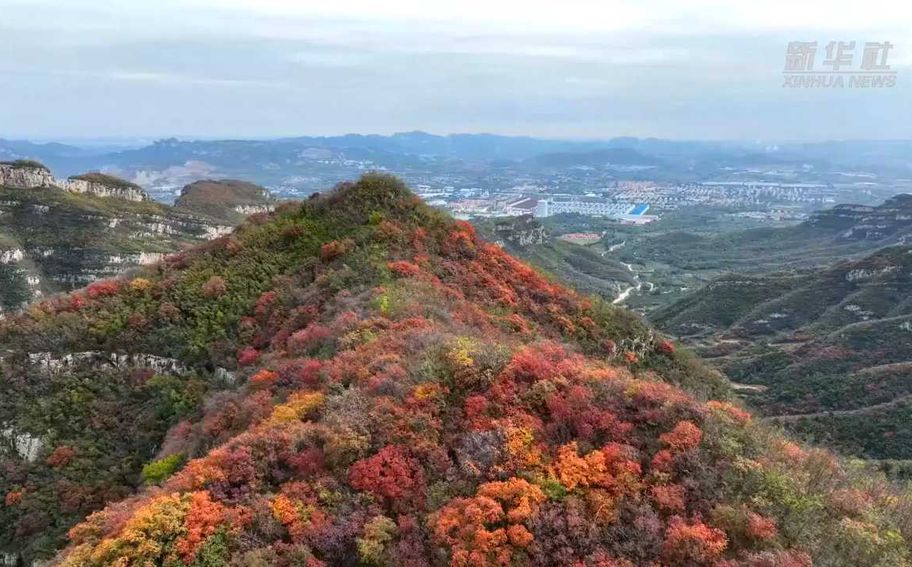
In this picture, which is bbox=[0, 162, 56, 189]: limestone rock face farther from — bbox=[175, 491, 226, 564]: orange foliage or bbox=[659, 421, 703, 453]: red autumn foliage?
bbox=[659, 421, 703, 453]: red autumn foliage

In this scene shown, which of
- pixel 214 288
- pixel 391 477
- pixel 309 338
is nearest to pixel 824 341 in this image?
pixel 309 338

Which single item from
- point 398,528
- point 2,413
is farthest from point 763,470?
point 2,413

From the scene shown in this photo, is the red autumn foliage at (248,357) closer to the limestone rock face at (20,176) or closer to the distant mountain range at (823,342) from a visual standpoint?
the distant mountain range at (823,342)

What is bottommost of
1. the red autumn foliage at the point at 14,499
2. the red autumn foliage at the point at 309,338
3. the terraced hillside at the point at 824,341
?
the terraced hillside at the point at 824,341

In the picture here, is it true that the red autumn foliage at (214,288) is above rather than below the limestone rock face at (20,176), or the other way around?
below

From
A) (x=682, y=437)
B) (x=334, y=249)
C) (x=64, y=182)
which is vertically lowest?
(x=64, y=182)

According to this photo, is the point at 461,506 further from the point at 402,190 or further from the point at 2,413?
the point at 402,190

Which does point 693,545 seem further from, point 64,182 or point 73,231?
point 64,182

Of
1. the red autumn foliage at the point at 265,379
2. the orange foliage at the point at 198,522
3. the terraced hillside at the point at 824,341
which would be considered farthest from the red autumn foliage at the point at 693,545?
the terraced hillside at the point at 824,341

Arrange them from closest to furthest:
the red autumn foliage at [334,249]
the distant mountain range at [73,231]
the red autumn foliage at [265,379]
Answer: the red autumn foliage at [265,379] → the red autumn foliage at [334,249] → the distant mountain range at [73,231]
